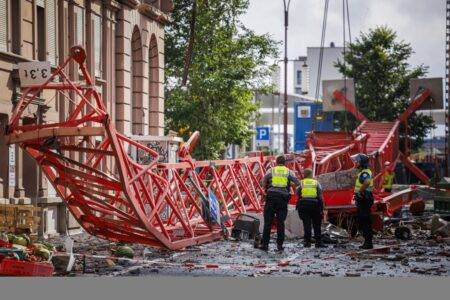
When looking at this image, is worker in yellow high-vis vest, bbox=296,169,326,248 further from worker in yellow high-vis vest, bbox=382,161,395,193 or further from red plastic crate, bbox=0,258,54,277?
worker in yellow high-vis vest, bbox=382,161,395,193

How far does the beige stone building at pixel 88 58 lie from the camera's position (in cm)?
2694

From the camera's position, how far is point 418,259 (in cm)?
2205

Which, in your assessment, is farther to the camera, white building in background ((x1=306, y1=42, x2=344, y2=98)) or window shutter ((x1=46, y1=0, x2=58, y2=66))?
white building in background ((x1=306, y1=42, x2=344, y2=98))

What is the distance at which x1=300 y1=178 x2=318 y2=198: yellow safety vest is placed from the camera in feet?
80.4

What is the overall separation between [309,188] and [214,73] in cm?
2429

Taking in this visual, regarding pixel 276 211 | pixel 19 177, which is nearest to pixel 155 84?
pixel 19 177

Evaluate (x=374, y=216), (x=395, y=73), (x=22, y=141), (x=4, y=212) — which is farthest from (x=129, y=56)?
(x=395, y=73)

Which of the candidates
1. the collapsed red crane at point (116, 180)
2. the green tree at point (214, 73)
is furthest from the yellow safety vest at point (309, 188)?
the green tree at point (214, 73)

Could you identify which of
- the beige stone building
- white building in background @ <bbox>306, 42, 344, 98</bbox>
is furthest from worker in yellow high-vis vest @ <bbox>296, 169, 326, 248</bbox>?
white building in background @ <bbox>306, 42, 344, 98</bbox>

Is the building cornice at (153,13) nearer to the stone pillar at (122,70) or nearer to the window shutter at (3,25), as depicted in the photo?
the stone pillar at (122,70)

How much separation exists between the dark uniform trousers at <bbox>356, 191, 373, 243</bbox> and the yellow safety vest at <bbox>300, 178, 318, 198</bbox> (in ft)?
3.01

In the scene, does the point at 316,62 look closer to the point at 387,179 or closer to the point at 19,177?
the point at 387,179

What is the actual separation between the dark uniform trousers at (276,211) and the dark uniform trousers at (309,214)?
0.94 meters

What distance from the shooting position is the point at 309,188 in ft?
80.5
